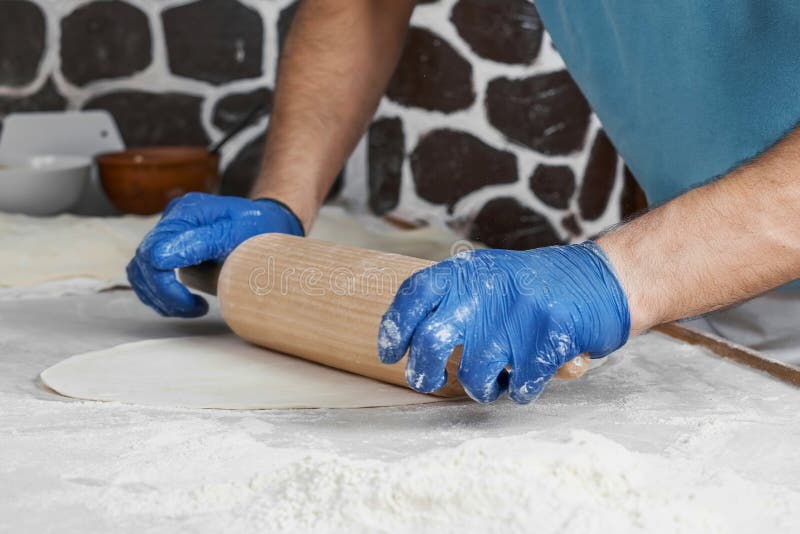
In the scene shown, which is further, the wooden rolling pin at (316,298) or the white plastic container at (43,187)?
the white plastic container at (43,187)

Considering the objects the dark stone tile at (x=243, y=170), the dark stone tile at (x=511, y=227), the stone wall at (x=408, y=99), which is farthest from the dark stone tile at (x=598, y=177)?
the dark stone tile at (x=243, y=170)

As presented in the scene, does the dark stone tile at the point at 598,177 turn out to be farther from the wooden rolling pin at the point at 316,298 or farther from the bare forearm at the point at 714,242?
the bare forearm at the point at 714,242

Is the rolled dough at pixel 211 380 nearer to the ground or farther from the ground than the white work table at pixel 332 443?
nearer to the ground

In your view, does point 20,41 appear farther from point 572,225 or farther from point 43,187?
point 572,225

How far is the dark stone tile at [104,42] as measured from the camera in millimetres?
2643

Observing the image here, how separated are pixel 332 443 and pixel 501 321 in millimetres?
208

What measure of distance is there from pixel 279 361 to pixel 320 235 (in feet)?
2.99

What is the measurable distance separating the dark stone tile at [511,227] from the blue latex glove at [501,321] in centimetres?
126

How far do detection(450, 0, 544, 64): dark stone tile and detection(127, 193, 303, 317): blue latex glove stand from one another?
96 centimetres

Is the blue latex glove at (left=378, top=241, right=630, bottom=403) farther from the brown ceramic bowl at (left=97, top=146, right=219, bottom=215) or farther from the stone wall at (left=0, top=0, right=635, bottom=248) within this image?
the brown ceramic bowl at (left=97, top=146, right=219, bottom=215)

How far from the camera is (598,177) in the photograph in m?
2.16

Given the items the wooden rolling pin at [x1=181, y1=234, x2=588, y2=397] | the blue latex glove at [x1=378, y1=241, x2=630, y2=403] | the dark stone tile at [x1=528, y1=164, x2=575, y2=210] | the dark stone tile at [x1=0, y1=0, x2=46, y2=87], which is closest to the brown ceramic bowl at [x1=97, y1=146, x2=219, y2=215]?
the dark stone tile at [x1=0, y1=0, x2=46, y2=87]

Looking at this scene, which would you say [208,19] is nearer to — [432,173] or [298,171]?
Answer: [432,173]

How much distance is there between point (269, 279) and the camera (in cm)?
127
